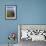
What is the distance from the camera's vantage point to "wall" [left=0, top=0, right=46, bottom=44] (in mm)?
4938

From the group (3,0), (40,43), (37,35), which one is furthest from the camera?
(3,0)

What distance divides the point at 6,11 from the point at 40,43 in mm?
1727

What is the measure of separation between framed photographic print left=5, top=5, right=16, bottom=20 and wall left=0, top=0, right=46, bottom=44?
12 centimetres

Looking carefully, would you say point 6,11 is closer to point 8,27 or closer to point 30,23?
point 8,27

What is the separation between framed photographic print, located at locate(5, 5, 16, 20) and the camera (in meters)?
4.90

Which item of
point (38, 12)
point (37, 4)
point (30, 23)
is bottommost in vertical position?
point (30, 23)

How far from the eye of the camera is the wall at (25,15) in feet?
16.2

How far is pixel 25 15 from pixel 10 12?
57 centimetres

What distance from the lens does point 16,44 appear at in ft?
15.5

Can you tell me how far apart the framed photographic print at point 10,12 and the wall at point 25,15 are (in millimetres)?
121

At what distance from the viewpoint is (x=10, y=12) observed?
193 inches

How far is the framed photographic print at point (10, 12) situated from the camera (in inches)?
193

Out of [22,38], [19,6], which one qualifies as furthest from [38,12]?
[22,38]

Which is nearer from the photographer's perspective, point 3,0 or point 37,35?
point 37,35
